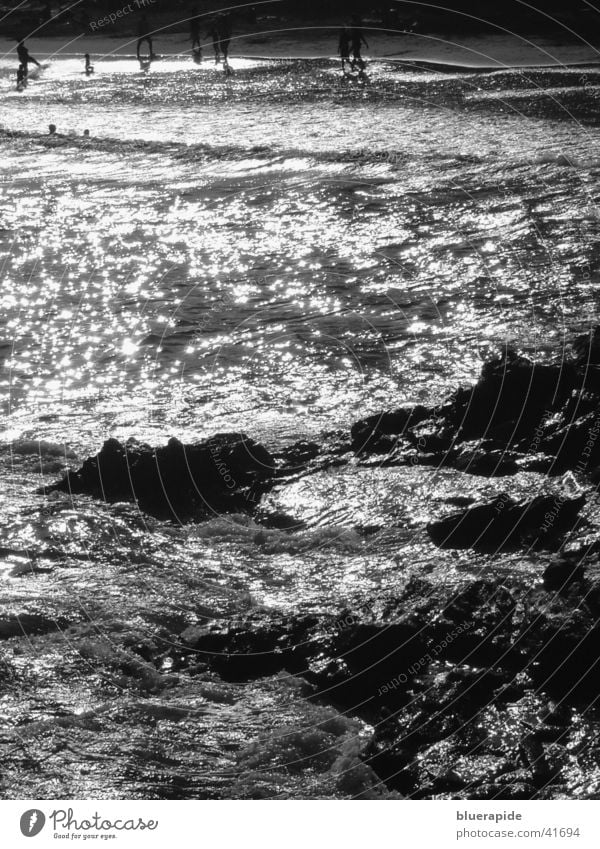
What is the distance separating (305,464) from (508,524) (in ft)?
11.7

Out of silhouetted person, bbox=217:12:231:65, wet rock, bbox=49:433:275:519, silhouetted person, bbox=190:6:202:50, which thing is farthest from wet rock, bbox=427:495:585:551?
silhouetted person, bbox=217:12:231:65

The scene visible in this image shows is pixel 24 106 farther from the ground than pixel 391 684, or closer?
farther from the ground

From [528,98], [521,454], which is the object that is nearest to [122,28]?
[528,98]

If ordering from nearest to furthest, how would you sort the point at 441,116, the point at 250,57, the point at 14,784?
Result: the point at 14,784 → the point at 441,116 → the point at 250,57

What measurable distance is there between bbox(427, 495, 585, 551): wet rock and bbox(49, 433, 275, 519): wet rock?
9.59 feet

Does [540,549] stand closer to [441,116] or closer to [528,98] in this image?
[441,116]

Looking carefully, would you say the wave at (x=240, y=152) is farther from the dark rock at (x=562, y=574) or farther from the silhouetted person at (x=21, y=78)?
the dark rock at (x=562, y=574)

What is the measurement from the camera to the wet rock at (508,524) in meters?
13.2

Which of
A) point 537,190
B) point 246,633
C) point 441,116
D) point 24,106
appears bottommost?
point 246,633

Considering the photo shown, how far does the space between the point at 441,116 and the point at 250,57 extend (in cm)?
1996

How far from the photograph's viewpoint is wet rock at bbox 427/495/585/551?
13.2 meters

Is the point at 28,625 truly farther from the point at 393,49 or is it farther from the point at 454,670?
the point at 393,49

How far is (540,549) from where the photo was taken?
1305cm

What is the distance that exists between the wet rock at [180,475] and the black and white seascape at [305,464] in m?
0.04
